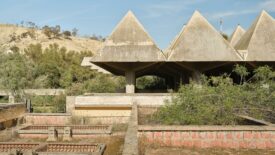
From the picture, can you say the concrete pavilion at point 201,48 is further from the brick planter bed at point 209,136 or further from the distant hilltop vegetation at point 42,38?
the distant hilltop vegetation at point 42,38

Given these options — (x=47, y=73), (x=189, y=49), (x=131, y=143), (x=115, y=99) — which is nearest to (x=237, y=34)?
(x=189, y=49)

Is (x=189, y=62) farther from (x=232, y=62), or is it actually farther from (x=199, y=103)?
(x=199, y=103)

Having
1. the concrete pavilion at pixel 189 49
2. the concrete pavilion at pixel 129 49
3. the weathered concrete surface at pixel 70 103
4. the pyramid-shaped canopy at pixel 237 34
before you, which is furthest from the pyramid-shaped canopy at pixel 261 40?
the weathered concrete surface at pixel 70 103

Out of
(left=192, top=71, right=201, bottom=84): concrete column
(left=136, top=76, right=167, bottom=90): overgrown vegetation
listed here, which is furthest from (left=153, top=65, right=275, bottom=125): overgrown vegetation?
(left=136, top=76, right=167, bottom=90): overgrown vegetation

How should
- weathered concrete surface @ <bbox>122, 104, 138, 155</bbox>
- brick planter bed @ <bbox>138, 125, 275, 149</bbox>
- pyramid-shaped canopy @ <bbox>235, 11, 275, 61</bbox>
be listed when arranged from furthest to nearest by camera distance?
pyramid-shaped canopy @ <bbox>235, 11, 275, 61</bbox> < brick planter bed @ <bbox>138, 125, 275, 149</bbox> < weathered concrete surface @ <bbox>122, 104, 138, 155</bbox>

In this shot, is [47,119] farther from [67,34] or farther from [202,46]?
[67,34]

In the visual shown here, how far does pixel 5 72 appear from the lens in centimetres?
4053

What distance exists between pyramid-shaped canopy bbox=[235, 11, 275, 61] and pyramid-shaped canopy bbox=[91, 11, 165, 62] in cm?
567

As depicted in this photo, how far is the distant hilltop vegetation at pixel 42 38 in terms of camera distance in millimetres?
89062

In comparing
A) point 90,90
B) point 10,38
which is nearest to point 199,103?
point 90,90

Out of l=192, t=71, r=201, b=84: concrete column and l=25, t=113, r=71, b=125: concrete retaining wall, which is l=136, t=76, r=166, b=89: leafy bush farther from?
l=25, t=113, r=71, b=125: concrete retaining wall

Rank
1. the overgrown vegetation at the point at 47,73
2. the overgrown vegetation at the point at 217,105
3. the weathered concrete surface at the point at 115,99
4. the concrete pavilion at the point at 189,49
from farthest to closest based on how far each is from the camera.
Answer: the overgrown vegetation at the point at 47,73 → the concrete pavilion at the point at 189,49 → the weathered concrete surface at the point at 115,99 → the overgrown vegetation at the point at 217,105

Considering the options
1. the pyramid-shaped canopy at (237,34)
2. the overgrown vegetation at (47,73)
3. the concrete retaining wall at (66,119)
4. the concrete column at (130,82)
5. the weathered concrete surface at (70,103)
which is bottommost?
the concrete retaining wall at (66,119)

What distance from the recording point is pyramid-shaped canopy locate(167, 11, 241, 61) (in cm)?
2161
